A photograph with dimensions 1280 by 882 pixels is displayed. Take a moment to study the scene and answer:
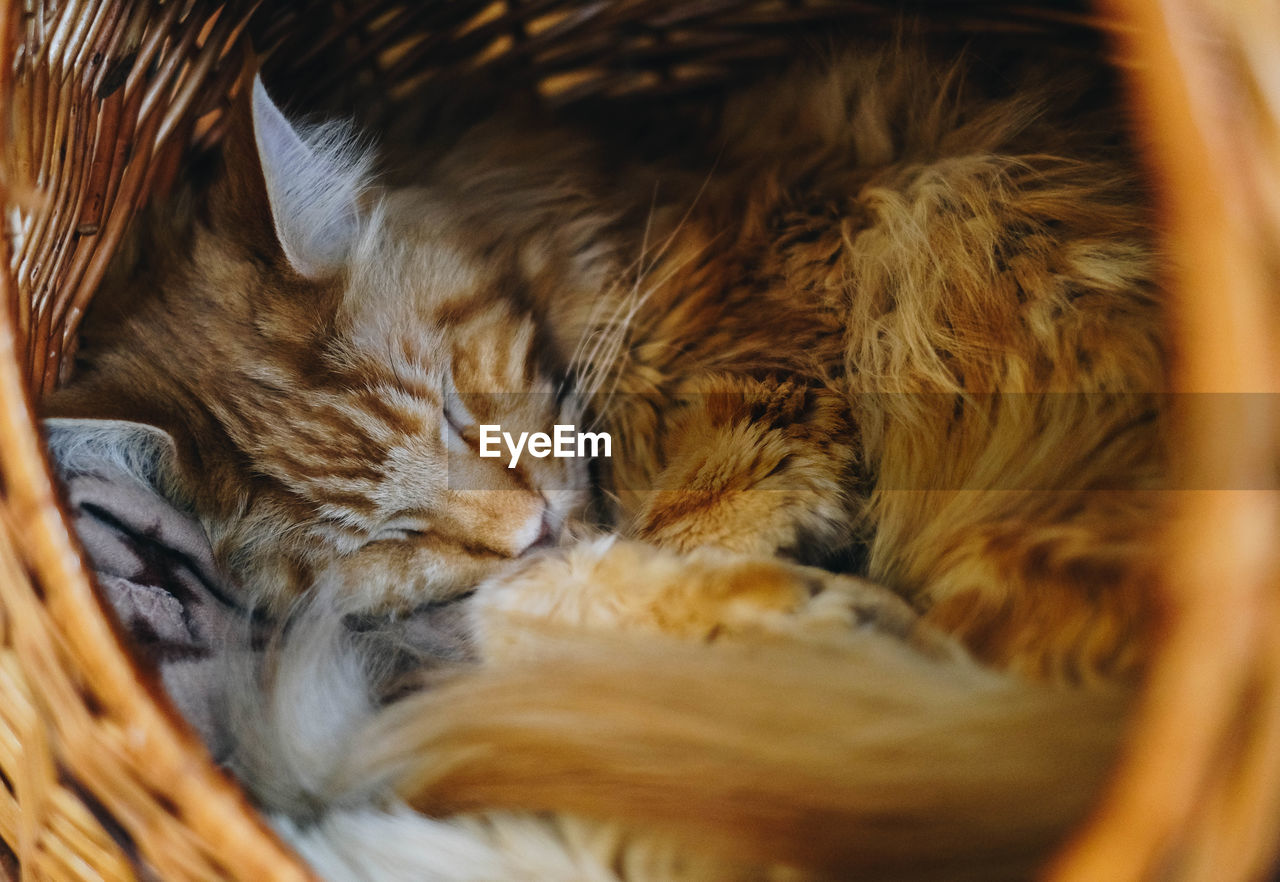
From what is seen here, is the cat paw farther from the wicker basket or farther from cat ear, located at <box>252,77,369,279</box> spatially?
cat ear, located at <box>252,77,369,279</box>

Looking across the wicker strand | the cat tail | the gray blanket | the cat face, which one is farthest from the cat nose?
the wicker strand

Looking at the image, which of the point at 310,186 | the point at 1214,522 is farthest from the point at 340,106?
the point at 1214,522

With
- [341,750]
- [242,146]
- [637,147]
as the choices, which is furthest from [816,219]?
[341,750]

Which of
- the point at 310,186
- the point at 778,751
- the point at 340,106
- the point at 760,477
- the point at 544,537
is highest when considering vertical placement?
the point at 340,106

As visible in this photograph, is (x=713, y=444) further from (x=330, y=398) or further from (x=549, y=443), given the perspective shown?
(x=330, y=398)

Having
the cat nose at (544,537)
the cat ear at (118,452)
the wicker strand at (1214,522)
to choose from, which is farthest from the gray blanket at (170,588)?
the wicker strand at (1214,522)
